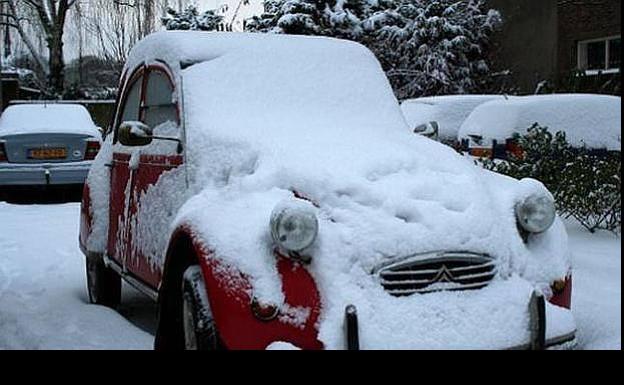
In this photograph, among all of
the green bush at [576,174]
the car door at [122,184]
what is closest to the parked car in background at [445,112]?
the green bush at [576,174]

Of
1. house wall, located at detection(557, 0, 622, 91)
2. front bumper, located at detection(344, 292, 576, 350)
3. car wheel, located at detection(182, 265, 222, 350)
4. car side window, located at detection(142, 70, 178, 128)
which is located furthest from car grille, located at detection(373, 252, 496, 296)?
house wall, located at detection(557, 0, 622, 91)

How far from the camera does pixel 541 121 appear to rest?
31.4 feet

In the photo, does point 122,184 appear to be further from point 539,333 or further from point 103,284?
point 539,333

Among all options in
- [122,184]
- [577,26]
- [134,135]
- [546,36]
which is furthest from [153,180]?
[546,36]

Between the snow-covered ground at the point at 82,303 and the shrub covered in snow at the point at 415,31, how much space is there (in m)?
13.1

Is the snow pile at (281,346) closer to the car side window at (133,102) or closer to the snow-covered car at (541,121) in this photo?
the car side window at (133,102)

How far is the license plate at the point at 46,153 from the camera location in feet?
33.9

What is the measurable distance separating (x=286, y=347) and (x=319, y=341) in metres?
0.12

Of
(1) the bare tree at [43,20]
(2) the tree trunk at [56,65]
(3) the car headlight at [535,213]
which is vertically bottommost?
(3) the car headlight at [535,213]

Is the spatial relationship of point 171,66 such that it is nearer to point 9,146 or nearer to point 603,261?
point 603,261

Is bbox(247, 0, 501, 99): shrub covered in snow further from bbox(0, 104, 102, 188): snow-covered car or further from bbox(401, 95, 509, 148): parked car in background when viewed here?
bbox(0, 104, 102, 188): snow-covered car

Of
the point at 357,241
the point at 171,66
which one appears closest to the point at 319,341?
the point at 357,241

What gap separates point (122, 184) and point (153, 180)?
2.39ft

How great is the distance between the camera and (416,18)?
68.0 ft
